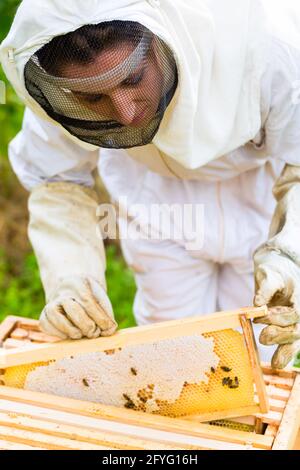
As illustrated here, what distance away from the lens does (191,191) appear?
3055 millimetres

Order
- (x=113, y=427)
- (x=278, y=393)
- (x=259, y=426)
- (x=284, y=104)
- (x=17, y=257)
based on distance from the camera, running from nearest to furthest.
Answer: (x=113, y=427) → (x=259, y=426) → (x=278, y=393) → (x=284, y=104) → (x=17, y=257)

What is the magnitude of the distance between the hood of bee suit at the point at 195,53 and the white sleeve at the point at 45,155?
0.31 meters

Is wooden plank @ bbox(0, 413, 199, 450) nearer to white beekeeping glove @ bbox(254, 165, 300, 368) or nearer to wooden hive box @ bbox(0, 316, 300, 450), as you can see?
wooden hive box @ bbox(0, 316, 300, 450)

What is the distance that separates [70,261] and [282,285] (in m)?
0.79

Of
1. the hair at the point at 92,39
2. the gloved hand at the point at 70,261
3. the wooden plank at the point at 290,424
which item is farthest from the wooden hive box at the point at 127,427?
the hair at the point at 92,39

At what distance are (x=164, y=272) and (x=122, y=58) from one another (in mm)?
1348

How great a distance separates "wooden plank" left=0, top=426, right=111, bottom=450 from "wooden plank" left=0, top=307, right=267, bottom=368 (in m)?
0.26

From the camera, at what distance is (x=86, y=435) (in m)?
2.17

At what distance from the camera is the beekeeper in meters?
2.16

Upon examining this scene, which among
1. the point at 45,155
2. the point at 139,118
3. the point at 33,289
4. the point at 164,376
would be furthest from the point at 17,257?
the point at 139,118

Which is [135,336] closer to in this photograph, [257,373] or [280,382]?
[257,373]

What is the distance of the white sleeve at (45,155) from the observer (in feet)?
9.42
